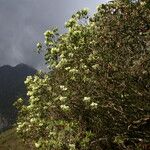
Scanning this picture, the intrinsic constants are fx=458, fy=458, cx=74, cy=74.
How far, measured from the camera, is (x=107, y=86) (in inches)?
653

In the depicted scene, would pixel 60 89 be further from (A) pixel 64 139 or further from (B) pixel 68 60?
(A) pixel 64 139

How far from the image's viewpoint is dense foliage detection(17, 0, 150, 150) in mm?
16391

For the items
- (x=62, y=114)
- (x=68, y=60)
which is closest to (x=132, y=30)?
(x=68, y=60)

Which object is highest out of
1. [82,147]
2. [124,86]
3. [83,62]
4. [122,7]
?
[122,7]

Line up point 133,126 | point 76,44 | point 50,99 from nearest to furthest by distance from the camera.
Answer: point 133,126
point 76,44
point 50,99

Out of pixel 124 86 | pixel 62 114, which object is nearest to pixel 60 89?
pixel 62 114

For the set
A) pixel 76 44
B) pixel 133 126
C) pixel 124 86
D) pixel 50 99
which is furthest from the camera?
pixel 50 99

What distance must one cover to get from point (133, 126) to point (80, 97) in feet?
7.60

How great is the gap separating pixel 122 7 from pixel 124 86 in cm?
321

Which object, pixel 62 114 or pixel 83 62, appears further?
pixel 62 114

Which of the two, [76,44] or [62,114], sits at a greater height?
[76,44]

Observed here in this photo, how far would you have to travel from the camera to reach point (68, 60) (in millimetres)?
19516

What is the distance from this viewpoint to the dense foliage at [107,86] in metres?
16.4

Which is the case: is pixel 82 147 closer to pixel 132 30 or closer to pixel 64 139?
pixel 64 139
